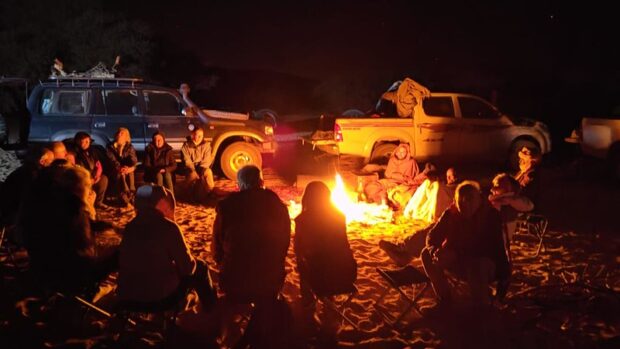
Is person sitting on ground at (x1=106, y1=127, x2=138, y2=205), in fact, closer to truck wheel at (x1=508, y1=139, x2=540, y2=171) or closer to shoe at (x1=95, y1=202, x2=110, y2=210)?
shoe at (x1=95, y1=202, x2=110, y2=210)

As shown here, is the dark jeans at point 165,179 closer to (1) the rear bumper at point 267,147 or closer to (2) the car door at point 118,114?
(2) the car door at point 118,114

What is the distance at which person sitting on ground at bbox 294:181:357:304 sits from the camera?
4.28 m

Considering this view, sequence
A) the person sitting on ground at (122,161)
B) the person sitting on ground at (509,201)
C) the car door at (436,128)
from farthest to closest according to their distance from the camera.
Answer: the car door at (436,128)
the person sitting on ground at (122,161)
the person sitting on ground at (509,201)

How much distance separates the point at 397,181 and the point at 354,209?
3.20 feet

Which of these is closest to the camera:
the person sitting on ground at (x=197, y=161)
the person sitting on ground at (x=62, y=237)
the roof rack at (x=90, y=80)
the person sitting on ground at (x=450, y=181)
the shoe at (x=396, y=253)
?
the person sitting on ground at (x=62, y=237)

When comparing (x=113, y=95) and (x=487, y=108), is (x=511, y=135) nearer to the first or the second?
(x=487, y=108)

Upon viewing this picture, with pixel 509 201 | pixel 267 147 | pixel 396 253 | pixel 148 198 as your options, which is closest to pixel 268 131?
pixel 267 147

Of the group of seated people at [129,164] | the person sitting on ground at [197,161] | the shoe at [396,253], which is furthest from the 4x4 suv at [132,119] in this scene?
the shoe at [396,253]

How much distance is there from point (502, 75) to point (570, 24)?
3.22 metres

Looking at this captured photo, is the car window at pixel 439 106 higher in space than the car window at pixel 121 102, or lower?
lower

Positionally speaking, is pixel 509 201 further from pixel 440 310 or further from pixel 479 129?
pixel 479 129

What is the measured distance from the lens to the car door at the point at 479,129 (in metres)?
11.3

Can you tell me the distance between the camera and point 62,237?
13.8 feet

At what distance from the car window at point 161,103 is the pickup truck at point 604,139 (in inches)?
325
